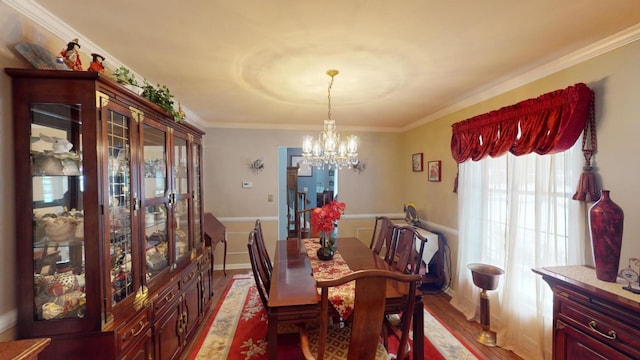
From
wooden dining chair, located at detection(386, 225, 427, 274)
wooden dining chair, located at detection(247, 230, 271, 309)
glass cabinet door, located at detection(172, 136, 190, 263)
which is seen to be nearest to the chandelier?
wooden dining chair, located at detection(386, 225, 427, 274)

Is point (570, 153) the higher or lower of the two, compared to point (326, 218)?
higher

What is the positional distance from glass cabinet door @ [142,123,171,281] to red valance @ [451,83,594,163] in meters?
2.98

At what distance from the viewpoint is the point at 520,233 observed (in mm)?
2240

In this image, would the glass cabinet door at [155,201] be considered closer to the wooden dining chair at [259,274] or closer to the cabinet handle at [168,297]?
the cabinet handle at [168,297]

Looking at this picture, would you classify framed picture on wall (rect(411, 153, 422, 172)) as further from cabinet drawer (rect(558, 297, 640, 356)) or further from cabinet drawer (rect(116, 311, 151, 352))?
cabinet drawer (rect(116, 311, 151, 352))

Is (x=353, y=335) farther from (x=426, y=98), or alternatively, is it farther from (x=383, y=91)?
(x=426, y=98)

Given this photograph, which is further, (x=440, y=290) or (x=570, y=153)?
(x=440, y=290)

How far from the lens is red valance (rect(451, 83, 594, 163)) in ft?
5.63

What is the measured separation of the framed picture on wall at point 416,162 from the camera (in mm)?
3946

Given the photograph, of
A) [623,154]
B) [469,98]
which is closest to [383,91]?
[469,98]

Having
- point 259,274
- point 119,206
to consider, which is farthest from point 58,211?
point 259,274

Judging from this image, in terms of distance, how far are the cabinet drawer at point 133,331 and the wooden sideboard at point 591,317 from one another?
2649 mm

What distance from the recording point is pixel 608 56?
1645mm

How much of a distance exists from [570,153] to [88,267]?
3223mm
